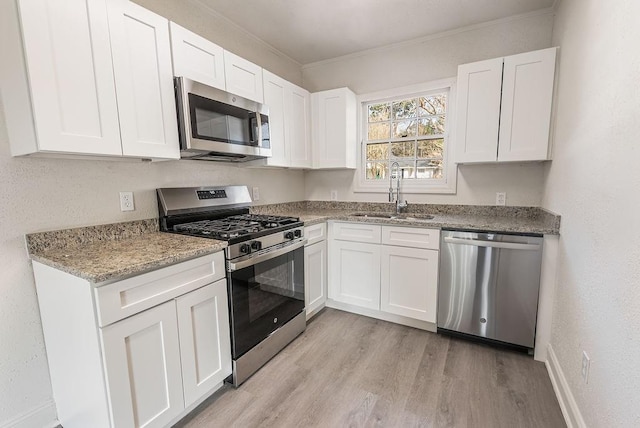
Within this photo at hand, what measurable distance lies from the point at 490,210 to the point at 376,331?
58.7 inches

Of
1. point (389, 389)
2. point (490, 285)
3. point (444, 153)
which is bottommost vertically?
point (389, 389)

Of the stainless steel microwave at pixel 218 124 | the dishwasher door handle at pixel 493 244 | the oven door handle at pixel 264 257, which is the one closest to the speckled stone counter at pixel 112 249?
the oven door handle at pixel 264 257

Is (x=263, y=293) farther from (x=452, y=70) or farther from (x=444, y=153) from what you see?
(x=452, y=70)

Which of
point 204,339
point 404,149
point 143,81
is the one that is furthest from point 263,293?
point 404,149

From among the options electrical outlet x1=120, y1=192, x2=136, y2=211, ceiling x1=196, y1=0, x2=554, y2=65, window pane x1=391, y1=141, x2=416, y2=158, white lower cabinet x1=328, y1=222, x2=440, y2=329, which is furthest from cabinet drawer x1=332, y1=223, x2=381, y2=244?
ceiling x1=196, y1=0, x2=554, y2=65

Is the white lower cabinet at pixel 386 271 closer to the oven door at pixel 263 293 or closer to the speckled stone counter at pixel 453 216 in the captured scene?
the speckled stone counter at pixel 453 216

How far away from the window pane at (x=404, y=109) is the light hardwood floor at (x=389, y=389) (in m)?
2.14

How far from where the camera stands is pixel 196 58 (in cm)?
178

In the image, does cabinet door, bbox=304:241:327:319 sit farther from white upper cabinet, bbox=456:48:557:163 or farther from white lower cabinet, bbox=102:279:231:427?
white upper cabinet, bbox=456:48:557:163

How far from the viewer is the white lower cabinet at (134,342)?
1143 mm

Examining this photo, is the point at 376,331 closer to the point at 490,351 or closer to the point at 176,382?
the point at 490,351

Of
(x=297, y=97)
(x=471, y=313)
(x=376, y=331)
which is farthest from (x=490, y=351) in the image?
(x=297, y=97)

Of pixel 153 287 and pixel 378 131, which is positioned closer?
pixel 153 287

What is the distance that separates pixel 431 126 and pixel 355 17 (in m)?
1.22
